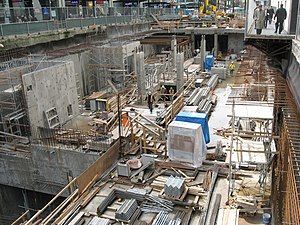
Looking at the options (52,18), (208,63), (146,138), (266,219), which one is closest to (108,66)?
(52,18)

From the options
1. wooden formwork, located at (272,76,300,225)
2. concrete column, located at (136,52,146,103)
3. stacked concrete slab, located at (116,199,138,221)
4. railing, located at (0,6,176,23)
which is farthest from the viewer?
railing, located at (0,6,176,23)

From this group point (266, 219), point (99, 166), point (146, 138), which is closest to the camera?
point (266, 219)

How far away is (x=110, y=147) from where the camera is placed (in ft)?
52.2

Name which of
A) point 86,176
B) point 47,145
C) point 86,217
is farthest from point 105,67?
point 86,217

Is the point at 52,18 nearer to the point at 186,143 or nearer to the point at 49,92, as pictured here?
the point at 49,92

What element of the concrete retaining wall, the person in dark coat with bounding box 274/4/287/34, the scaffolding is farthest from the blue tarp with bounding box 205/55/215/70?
the person in dark coat with bounding box 274/4/287/34

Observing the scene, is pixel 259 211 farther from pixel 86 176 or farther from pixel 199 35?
pixel 199 35

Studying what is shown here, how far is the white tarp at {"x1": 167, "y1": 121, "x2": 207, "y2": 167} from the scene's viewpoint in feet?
47.1

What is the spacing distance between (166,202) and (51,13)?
20962mm

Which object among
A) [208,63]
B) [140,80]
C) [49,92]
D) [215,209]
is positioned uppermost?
[49,92]

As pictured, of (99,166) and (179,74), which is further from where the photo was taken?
(179,74)

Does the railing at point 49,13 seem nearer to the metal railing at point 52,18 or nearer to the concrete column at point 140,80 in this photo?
the metal railing at point 52,18

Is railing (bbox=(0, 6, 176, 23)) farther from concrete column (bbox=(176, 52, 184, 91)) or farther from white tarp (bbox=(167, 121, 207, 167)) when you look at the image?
white tarp (bbox=(167, 121, 207, 167))

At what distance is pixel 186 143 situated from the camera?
14578 millimetres
